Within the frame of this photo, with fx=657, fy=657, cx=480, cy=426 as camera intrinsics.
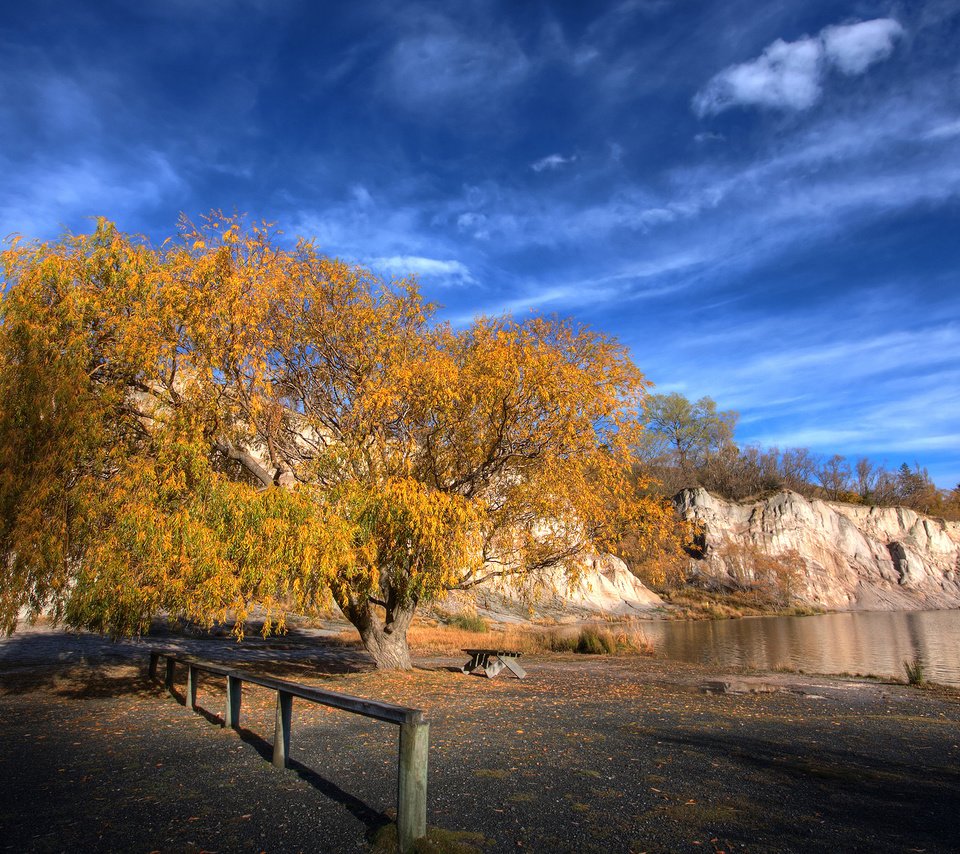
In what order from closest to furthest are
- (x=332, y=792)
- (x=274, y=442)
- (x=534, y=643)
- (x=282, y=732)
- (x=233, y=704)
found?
(x=332, y=792) → (x=282, y=732) → (x=233, y=704) → (x=274, y=442) → (x=534, y=643)

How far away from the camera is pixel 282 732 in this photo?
22.4 ft

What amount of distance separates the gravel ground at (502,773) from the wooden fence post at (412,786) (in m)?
0.22

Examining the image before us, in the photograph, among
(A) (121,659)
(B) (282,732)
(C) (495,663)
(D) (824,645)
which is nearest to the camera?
(B) (282,732)

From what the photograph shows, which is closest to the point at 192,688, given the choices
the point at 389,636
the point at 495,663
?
the point at 389,636

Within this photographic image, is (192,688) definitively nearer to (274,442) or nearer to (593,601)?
(274,442)

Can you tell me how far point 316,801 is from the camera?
5688mm

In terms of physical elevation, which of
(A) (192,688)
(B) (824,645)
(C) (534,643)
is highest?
(A) (192,688)

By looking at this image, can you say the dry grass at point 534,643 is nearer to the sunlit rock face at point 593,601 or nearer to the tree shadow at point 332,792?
the sunlit rock face at point 593,601

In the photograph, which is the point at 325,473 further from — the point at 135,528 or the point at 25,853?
the point at 25,853

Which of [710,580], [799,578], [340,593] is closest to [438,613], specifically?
[340,593]

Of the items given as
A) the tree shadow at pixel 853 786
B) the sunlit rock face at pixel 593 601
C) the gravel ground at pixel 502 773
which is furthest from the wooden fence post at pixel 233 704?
the sunlit rock face at pixel 593 601

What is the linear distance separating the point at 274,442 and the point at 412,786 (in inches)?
369

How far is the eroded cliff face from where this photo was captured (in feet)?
204

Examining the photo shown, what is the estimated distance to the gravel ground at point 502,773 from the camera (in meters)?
4.98
